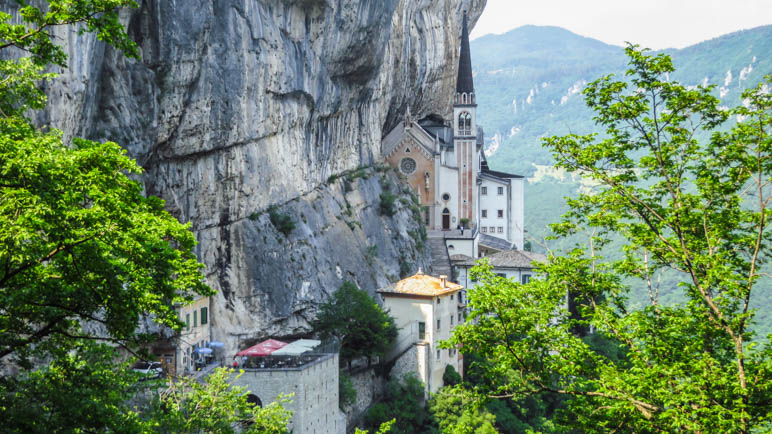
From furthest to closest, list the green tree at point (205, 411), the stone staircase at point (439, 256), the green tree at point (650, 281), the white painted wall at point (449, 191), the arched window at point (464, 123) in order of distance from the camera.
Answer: the arched window at point (464, 123)
the white painted wall at point (449, 191)
the stone staircase at point (439, 256)
the green tree at point (205, 411)
the green tree at point (650, 281)

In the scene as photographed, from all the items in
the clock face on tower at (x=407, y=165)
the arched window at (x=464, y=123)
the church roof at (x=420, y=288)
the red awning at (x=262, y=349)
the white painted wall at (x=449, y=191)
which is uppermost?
the arched window at (x=464, y=123)

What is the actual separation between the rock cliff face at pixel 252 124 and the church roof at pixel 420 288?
2.76m

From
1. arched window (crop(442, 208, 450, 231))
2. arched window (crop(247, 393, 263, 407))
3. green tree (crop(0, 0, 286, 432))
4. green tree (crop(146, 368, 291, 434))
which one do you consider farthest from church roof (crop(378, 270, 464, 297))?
green tree (crop(0, 0, 286, 432))

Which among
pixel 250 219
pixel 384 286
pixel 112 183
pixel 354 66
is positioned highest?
pixel 354 66

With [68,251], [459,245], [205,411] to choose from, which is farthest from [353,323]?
[68,251]

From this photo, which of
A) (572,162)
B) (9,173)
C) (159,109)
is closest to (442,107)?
(159,109)

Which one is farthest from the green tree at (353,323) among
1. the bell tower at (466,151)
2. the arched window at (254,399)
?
the bell tower at (466,151)

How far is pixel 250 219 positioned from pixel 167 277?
89.2ft

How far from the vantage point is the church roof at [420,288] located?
149 feet

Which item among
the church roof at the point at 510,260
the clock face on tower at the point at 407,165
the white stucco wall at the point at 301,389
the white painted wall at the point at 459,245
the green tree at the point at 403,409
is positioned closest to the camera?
the white stucco wall at the point at 301,389

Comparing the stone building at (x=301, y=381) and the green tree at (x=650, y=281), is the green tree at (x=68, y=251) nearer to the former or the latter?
the green tree at (x=650, y=281)

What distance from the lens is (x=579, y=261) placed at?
15492mm

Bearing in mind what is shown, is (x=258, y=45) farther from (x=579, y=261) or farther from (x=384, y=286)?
(x=579, y=261)

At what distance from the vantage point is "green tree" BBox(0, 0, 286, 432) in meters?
10.7
